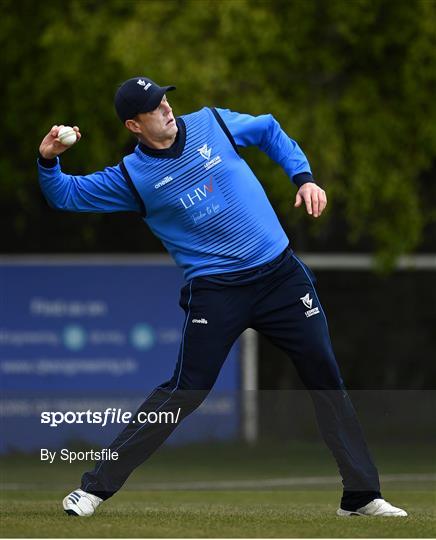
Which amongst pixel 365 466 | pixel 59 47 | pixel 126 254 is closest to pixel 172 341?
pixel 126 254

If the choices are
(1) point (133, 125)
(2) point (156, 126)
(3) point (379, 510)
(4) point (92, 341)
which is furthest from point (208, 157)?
(4) point (92, 341)

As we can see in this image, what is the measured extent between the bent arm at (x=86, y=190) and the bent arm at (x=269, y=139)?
641mm

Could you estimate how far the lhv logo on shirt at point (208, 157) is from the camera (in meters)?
7.46

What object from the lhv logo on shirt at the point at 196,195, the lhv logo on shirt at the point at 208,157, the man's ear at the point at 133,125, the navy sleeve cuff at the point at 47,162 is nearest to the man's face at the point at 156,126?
the man's ear at the point at 133,125

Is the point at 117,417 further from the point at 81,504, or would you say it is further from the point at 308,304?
the point at 308,304

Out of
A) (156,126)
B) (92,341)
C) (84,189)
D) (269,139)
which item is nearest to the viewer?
(156,126)

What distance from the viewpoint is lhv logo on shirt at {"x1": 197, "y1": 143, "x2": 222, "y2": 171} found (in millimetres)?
7457

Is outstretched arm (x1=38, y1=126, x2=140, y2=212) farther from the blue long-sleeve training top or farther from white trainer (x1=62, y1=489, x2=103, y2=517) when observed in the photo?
white trainer (x1=62, y1=489, x2=103, y2=517)

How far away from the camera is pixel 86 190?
24.7 ft

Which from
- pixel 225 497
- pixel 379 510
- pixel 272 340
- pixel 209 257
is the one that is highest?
pixel 209 257

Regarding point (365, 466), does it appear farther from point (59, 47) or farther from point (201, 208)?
point (59, 47)

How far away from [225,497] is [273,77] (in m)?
5.83

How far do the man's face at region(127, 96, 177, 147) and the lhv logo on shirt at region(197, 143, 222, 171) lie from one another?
17 centimetres

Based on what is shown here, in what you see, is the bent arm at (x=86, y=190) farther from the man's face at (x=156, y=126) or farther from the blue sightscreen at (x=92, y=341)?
the blue sightscreen at (x=92, y=341)
